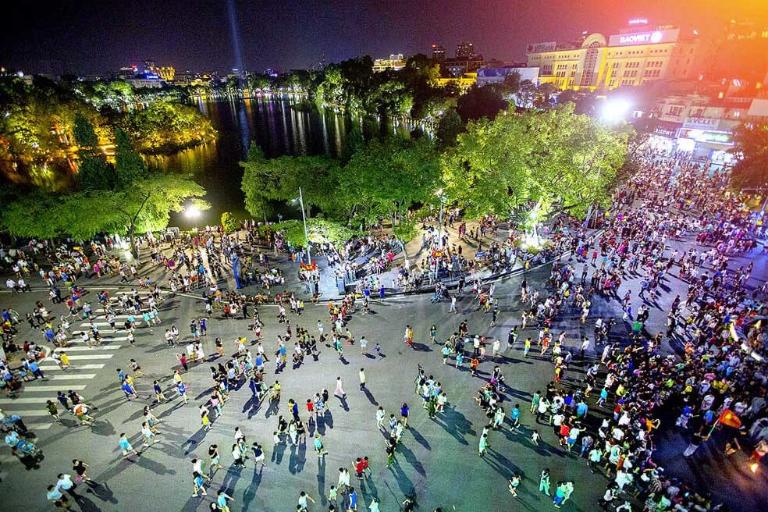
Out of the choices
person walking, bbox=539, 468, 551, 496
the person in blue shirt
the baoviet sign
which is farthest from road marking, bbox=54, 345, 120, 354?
the baoviet sign

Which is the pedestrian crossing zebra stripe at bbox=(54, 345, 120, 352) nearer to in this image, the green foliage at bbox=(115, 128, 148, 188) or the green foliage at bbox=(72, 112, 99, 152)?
the green foliage at bbox=(115, 128, 148, 188)

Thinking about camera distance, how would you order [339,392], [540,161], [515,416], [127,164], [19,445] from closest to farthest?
[19,445] < [515,416] < [339,392] < [540,161] < [127,164]

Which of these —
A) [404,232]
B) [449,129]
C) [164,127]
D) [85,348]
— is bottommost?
[85,348]

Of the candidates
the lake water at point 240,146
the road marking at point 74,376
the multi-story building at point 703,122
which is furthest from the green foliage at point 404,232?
the multi-story building at point 703,122

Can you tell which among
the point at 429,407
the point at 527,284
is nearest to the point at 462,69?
the point at 527,284

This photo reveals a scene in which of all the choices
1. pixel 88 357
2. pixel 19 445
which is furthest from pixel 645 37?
pixel 19 445

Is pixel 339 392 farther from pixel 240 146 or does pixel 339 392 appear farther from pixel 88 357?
pixel 240 146

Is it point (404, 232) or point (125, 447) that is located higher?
point (404, 232)
